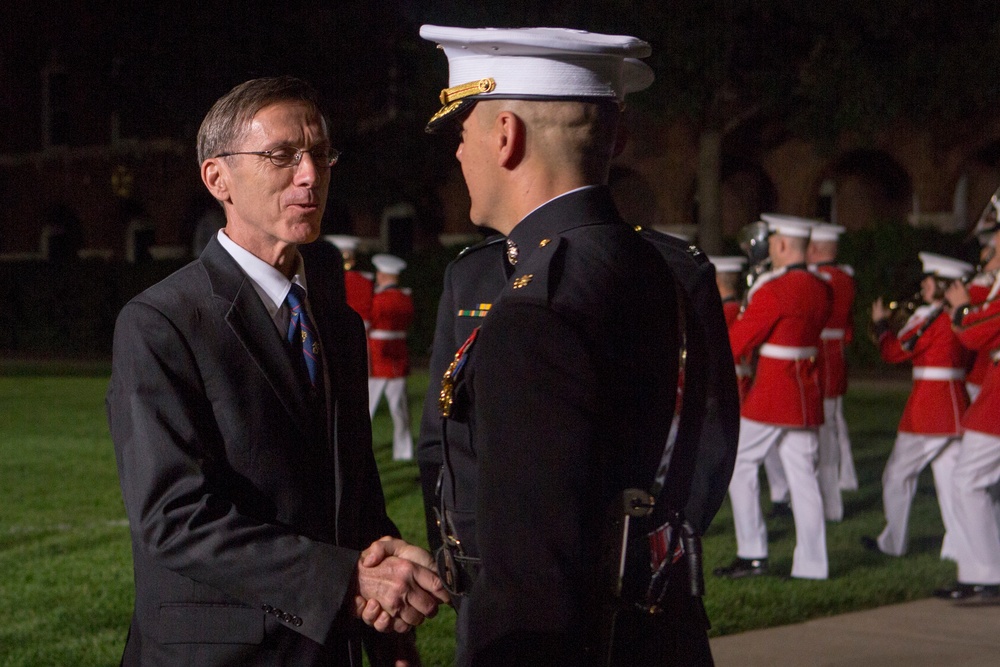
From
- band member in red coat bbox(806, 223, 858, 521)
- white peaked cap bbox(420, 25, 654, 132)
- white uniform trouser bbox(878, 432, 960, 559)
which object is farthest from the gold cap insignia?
band member in red coat bbox(806, 223, 858, 521)

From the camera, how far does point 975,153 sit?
94.9 ft

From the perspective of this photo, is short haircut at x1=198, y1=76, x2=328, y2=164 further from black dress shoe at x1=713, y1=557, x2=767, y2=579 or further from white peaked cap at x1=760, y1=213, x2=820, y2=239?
white peaked cap at x1=760, y1=213, x2=820, y2=239

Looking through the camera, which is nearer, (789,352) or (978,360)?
(789,352)

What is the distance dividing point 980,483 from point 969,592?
611mm

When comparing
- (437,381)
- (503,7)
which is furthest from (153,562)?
(503,7)

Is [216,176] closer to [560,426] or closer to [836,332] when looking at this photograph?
[560,426]

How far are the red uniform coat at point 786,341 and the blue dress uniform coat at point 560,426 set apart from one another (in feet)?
21.7

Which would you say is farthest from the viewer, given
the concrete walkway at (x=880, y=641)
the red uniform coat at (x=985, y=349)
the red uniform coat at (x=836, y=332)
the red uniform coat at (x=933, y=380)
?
the red uniform coat at (x=836, y=332)

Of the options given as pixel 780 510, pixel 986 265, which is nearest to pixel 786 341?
pixel 986 265

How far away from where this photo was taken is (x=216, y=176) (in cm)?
305

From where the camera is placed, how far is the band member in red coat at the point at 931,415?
8812mm

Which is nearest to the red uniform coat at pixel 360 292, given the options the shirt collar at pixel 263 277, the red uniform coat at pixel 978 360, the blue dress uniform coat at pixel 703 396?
the red uniform coat at pixel 978 360

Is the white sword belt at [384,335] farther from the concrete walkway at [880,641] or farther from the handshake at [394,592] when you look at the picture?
the handshake at [394,592]

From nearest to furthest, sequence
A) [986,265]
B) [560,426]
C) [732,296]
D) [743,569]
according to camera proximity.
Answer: [560,426], [743,569], [986,265], [732,296]
